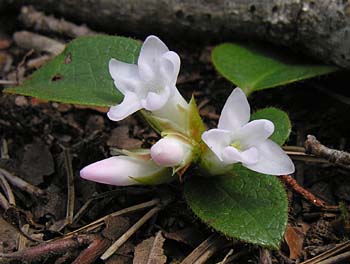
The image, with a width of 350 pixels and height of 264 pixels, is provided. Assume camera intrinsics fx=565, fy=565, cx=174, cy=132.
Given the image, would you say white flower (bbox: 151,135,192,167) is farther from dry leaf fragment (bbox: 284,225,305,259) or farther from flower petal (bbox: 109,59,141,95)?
dry leaf fragment (bbox: 284,225,305,259)

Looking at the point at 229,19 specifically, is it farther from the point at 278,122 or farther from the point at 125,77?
the point at 125,77

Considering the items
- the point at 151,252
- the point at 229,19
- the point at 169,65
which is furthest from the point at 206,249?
the point at 229,19

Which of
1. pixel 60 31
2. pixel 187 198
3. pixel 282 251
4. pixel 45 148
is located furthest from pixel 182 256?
pixel 60 31

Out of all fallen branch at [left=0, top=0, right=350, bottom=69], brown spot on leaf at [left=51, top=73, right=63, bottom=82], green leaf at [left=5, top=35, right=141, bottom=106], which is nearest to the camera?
green leaf at [left=5, top=35, right=141, bottom=106]

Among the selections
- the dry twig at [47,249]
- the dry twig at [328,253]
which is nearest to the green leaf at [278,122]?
the dry twig at [328,253]

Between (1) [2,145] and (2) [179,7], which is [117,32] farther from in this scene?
(1) [2,145]

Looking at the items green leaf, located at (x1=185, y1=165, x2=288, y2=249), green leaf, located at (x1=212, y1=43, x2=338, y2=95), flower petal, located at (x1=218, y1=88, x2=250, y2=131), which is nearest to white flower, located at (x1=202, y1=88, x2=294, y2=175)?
flower petal, located at (x1=218, y1=88, x2=250, y2=131)

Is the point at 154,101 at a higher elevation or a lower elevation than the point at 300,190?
higher
